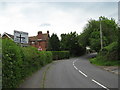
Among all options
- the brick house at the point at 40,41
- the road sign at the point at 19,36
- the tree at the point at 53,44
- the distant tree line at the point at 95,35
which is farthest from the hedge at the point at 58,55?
the road sign at the point at 19,36

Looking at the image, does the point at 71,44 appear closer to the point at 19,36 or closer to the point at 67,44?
the point at 67,44

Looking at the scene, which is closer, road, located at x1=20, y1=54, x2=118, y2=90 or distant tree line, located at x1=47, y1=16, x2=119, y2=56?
road, located at x1=20, y1=54, x2=118, y2=90

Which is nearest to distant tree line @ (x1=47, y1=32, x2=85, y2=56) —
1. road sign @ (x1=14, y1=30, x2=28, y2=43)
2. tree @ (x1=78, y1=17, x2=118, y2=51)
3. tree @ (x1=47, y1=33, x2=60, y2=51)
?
tree @ (x1=47, y1=33, x2=60, y2=51)

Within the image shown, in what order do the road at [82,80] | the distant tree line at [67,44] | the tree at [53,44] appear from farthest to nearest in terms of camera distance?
1. the distant tree line at [67,44]
2. the tree at [53,44]
3. the road at [82,80]

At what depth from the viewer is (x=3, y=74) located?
6.59 meters

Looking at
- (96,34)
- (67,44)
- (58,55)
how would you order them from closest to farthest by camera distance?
(96,34)
(58,55)
(67,44)

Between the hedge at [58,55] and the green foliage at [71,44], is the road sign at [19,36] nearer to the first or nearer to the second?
the hedge at [58,55]

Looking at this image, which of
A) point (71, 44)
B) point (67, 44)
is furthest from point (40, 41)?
point (71, 44)

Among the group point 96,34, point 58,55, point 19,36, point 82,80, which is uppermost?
point 96,34

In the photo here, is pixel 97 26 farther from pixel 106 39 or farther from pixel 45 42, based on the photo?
pixel 45 42

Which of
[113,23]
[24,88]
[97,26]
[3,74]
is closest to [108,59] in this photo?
[24,88]

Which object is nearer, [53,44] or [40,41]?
[53,44]

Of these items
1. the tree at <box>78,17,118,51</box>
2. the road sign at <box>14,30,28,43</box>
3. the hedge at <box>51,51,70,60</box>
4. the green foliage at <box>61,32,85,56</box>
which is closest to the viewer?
the road sign at <box>14,30,28,43</box>

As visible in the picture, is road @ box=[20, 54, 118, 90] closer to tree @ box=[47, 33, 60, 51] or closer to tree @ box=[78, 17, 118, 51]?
tree @ box=[78, 17, 118, 51]
